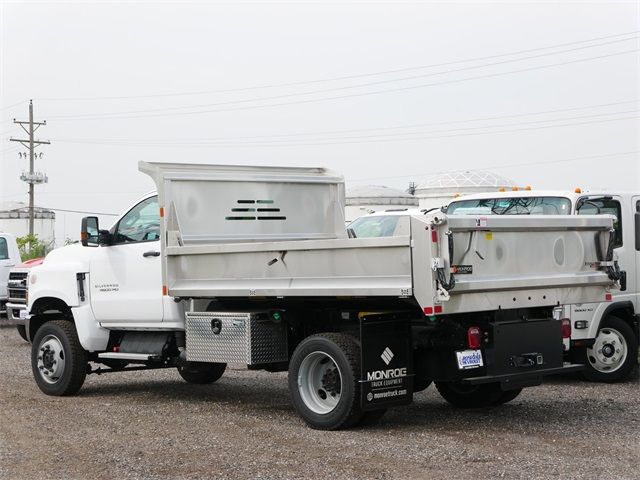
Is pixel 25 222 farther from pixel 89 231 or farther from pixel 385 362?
pixel 385 362

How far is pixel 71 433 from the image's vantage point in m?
8.99

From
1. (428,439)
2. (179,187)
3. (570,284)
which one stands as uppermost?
(179,187)

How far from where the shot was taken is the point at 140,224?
11102 millimetres

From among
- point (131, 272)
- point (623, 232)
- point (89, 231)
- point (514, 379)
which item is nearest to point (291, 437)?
point (514, 379)

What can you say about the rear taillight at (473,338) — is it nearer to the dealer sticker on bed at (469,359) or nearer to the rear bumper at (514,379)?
the dealer sticker on bed at (469,359)

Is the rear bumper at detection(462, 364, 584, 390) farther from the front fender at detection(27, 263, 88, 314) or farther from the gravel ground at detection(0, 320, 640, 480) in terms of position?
the front fender at detection(27, 263, 88, 314)

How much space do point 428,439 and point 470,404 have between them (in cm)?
185

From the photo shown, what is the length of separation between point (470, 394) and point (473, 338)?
66.7 inches

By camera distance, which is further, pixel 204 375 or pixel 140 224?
pixel 204 375

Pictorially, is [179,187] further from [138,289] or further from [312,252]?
[312,252]

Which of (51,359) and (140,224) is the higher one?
(140,224)

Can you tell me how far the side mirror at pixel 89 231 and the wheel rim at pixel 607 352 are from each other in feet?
19.3

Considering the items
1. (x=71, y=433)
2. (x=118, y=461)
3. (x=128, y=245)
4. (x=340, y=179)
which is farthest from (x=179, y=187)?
(x=118, y=461)

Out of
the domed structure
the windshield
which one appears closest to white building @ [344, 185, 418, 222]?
the domed structure
